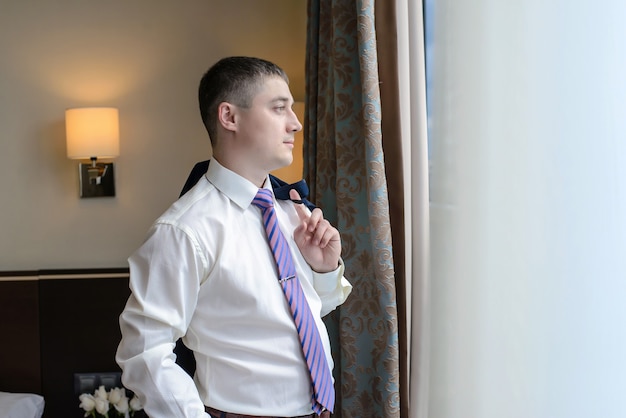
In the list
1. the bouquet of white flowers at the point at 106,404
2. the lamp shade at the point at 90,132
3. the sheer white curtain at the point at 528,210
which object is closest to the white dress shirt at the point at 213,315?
the sheer white curtain at the point at 528,210

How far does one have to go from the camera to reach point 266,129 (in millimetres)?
1580

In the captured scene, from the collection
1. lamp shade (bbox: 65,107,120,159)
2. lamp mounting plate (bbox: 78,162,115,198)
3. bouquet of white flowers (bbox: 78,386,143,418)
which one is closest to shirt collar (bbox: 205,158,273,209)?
bouquet of white flowers (bbox: 78,386,143,418)

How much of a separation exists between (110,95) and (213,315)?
2.21m

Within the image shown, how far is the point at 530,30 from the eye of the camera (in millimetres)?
1612

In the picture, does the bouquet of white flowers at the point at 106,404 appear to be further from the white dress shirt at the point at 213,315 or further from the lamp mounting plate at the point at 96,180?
the white dress shirt at the point at 213,315

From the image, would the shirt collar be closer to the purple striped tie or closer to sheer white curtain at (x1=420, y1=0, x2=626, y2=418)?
Result: the purple striped tie

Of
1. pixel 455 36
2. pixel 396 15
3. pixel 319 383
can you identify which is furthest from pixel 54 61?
pixel 319 383

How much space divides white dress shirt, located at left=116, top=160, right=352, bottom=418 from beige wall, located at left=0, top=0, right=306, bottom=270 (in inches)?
75.9

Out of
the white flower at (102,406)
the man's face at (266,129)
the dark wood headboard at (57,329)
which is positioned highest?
the man's face at (266,129)

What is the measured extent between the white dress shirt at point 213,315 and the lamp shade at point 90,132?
178cm

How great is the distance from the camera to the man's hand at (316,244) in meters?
1.61

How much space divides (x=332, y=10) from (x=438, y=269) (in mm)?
913

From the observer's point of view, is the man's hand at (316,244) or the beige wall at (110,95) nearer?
the man's hand at (316,244)

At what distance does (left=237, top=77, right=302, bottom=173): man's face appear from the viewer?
158 cm
